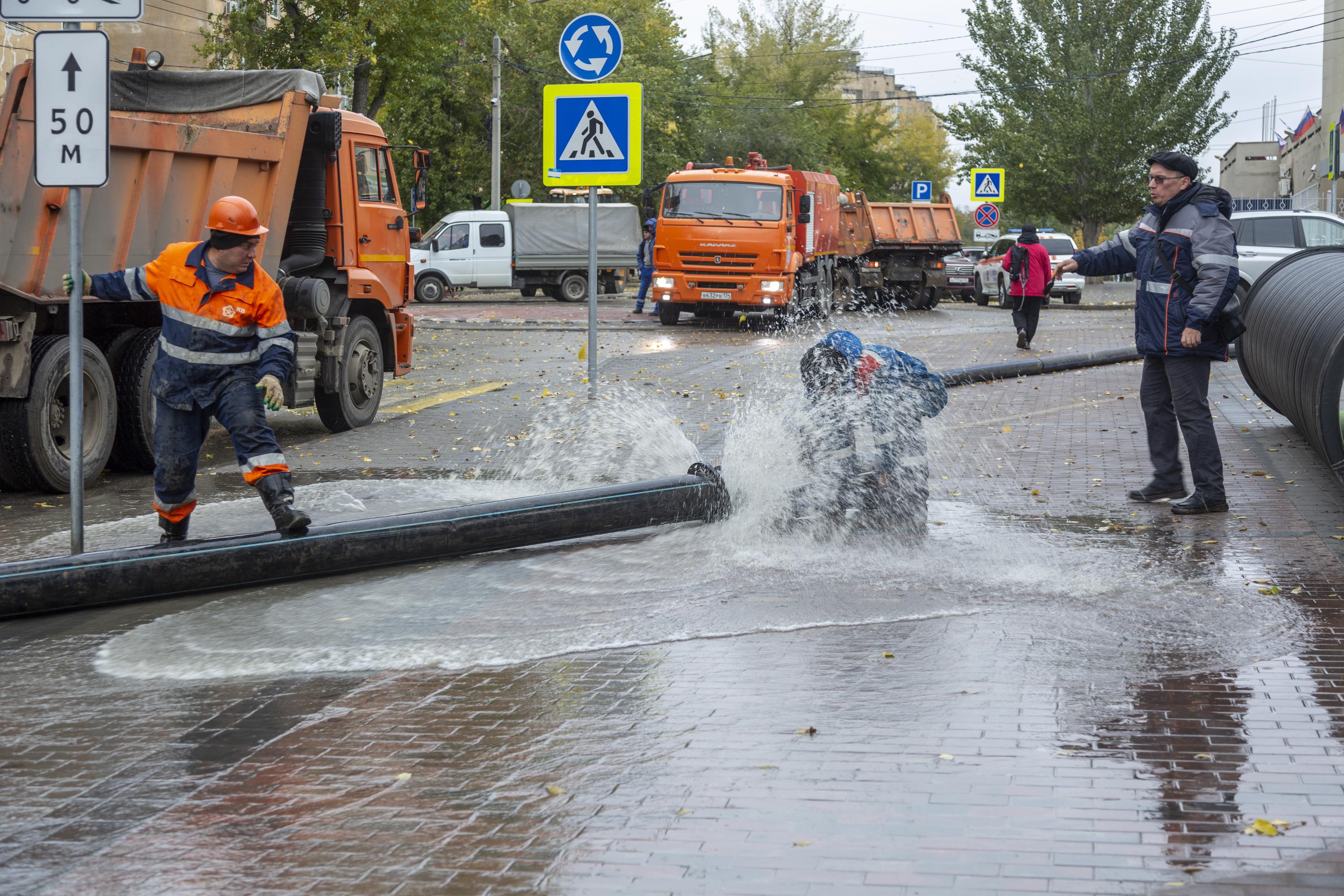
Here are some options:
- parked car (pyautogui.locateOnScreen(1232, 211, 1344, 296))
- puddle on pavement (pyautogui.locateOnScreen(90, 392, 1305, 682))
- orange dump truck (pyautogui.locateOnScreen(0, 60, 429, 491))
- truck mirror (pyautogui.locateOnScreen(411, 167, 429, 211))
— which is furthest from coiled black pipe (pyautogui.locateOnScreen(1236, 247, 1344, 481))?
parked car (pyautogui.locateOnScreen(1232, 211, 1344, 296))

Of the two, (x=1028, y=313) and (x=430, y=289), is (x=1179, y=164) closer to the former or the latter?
(x=1028, y=313)

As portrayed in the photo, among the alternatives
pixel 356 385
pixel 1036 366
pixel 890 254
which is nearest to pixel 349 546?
pixel 356 385

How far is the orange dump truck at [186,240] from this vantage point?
938cm

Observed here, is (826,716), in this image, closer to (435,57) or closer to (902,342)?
(902,342)

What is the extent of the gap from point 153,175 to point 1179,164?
22.3ft

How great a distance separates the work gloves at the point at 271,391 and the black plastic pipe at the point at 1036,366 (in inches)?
364

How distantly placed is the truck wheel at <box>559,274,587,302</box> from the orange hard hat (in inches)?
1200

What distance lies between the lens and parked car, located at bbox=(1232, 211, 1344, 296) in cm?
2123

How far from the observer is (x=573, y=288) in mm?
37875

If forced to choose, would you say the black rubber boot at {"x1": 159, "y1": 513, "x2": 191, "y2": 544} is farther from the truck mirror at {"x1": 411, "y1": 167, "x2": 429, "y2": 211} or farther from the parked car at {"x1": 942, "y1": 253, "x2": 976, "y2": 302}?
the parked car at {"x1": 942, "y1": 253, "x2": 976, "y2": 302}

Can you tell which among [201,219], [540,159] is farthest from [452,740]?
[540,159]

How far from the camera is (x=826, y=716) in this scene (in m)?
4.88

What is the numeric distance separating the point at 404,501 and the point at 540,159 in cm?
4097

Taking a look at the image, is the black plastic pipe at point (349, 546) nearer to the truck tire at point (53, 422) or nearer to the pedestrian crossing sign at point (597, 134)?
the truck tire at point (53, 422)
